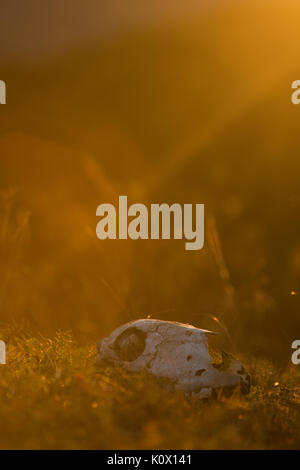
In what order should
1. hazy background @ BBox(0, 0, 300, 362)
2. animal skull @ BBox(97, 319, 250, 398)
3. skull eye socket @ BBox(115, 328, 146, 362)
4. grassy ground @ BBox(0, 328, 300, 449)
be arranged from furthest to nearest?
hazy background @ BBox(0, 0, 300, 362)
skull eye socket @ BBox(115, 328, 146, 362)
animal skull @ BBox(97, 319, 250, 398)
grassy ground @ BBox(0, 328, 300, 449)

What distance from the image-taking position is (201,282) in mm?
10320

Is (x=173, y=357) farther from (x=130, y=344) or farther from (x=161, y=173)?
(x=161, y=173)

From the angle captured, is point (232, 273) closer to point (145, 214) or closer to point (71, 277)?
point (145, 214)

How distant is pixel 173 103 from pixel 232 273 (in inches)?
269

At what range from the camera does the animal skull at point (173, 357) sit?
14.1 ft

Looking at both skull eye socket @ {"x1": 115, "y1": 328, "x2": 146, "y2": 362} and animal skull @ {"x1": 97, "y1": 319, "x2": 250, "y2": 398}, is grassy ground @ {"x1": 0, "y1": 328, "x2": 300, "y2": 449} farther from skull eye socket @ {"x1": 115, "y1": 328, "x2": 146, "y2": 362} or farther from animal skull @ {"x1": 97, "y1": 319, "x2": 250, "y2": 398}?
skull eye socket @ {"x1": 115, "y1": 328, "x2": 146, "y2": 362}

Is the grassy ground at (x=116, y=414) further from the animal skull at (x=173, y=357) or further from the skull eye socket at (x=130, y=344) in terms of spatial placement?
the skull eye socket at (x=130, y=344)

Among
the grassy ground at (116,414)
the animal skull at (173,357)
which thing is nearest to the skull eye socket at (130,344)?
the animal skull at (173,357)

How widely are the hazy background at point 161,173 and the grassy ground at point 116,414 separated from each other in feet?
8.06

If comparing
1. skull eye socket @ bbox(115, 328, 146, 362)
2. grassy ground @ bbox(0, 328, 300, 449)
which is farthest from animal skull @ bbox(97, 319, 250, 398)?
grassy ground @ bbox(0, 328, 300, 449)

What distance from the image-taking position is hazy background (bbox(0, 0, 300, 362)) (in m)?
9.45

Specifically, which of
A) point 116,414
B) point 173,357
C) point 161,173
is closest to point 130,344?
point 173,357

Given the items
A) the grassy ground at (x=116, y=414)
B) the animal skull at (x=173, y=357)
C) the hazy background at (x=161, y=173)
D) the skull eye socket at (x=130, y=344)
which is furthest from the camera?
the hazy background at (x=161, y=173)

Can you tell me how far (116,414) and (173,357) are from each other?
89 cm
